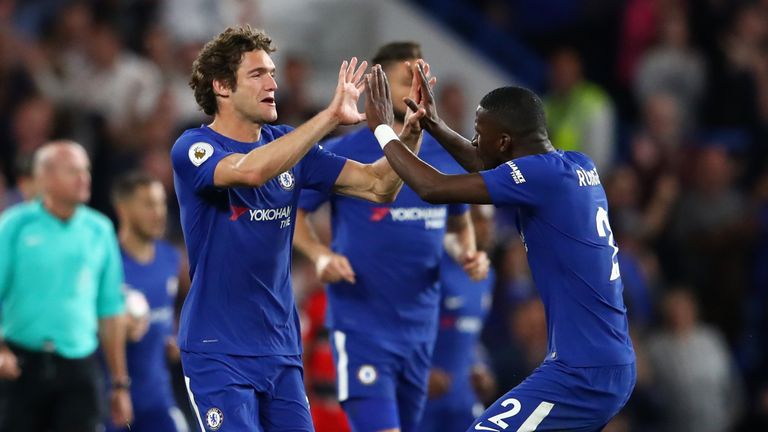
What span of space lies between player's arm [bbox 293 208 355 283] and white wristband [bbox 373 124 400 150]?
1.48m

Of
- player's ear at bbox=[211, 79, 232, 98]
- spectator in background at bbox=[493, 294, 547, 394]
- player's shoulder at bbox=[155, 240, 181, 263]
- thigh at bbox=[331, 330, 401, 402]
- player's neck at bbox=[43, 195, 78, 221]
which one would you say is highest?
player's ear at bbox=[211, 79, 232, 98]

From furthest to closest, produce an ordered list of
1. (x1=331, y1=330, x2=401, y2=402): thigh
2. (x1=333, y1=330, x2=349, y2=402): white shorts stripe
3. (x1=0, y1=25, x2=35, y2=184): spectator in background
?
(x1=0, y1=25, x2=35, y2=184): spectator in background < (x1=333, y1=330, x2=349, y2=402): white shorts stripe < (x1=331, y1=330, x2=401, y2=402): thigh

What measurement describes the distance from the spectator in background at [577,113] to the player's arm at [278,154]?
27.8ft

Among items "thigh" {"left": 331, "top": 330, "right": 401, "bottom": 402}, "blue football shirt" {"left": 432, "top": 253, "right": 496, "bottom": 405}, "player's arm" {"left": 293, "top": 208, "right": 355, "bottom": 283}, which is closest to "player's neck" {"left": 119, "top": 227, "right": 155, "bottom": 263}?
"blue football shirt" {"left": 432, "top": 253, "right": 496, "bottom": 405}

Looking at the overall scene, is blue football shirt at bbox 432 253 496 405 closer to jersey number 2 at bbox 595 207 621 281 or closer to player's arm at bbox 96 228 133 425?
player's arm at bbox 96 228 133 425

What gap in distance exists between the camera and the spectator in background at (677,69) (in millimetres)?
14922

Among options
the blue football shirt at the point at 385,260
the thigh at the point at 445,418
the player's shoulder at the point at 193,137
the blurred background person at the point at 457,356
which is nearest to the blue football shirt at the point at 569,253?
the player's shoulder at the point at 193,137

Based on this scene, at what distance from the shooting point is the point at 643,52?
1570cm

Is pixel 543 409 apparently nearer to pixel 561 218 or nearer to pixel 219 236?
pixel 561 218

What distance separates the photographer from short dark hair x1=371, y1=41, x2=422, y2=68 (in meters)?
8.27

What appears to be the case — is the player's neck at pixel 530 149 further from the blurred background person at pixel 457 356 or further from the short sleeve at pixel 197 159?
the blurred background person at pixel 457 356

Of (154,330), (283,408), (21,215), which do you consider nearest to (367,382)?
(283,408)

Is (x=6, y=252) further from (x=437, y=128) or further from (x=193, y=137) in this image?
(x=437, y=128)

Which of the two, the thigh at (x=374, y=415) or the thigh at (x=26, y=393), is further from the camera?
the thigh at (x=26, y=393)
